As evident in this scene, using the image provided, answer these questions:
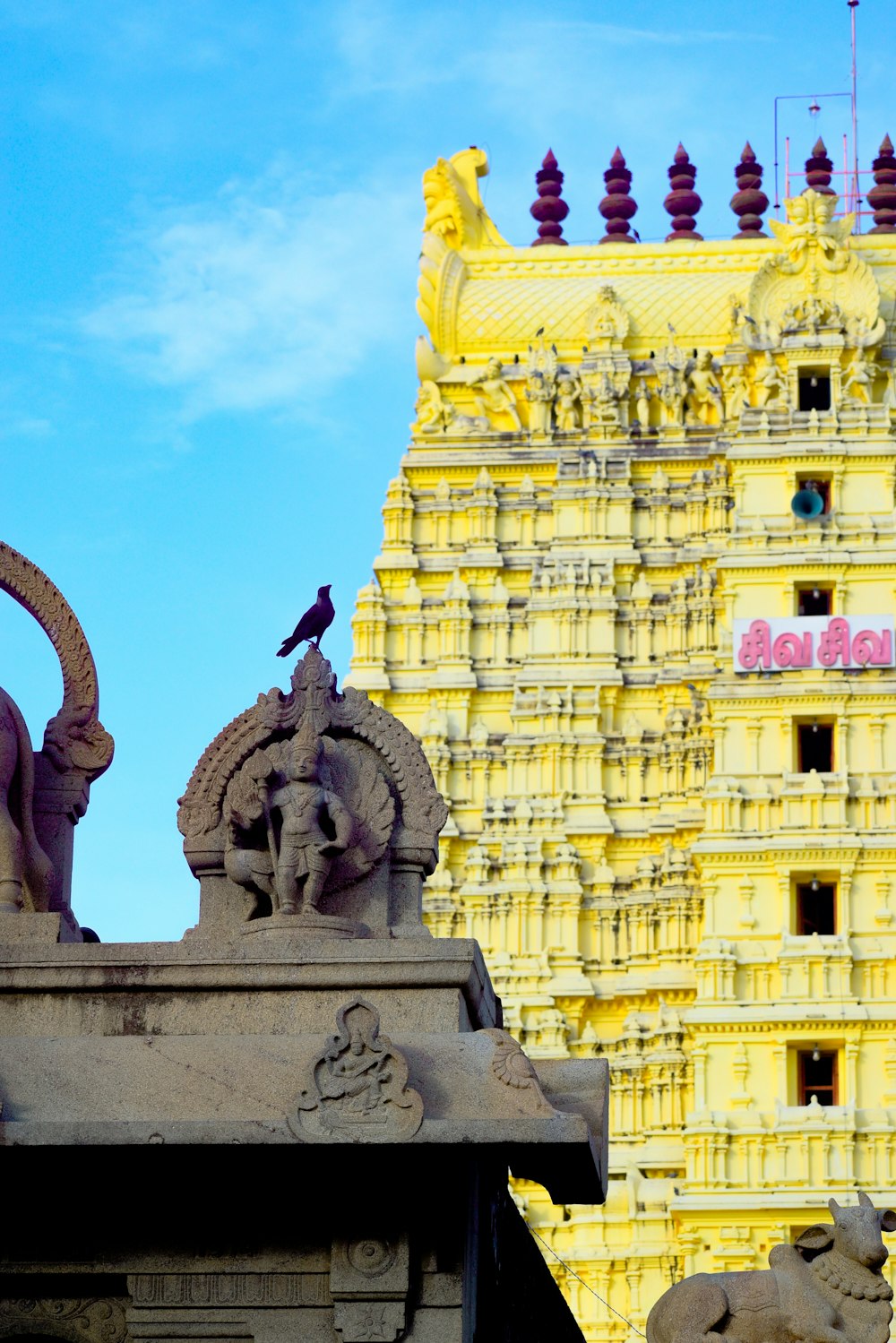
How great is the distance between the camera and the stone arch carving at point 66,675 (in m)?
17.8

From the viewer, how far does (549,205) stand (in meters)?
68.2

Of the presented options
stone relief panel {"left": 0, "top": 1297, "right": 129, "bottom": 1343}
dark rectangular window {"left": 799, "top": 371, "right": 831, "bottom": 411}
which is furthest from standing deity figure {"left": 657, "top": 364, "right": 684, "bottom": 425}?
stone relief panel {"left": 0, "top": 1297, "right": 129, "bottom": 1343}

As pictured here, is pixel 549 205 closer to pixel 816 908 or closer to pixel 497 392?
pixel 497 392

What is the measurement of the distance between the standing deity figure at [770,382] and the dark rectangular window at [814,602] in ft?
14.5

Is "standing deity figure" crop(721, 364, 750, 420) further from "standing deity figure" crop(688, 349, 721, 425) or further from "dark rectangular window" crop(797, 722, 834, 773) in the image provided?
"dark rectangular window" crop(797, 722, 834, 773)

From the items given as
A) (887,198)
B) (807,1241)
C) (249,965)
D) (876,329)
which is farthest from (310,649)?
(887,198)

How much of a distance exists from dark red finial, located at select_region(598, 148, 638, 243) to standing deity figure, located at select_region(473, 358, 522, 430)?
647 centimetres

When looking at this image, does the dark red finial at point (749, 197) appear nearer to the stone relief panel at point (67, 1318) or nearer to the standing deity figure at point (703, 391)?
the standing deity figure at point (703, 391)

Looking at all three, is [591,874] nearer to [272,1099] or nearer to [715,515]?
[715,515]

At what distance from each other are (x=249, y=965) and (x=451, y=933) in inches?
1592

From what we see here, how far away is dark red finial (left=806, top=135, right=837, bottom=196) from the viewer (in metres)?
67.8

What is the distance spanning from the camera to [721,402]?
203 feet

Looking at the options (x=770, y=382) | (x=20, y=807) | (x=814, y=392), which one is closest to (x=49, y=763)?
(x=20, y=807)

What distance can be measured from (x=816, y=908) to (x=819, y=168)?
20401mm
